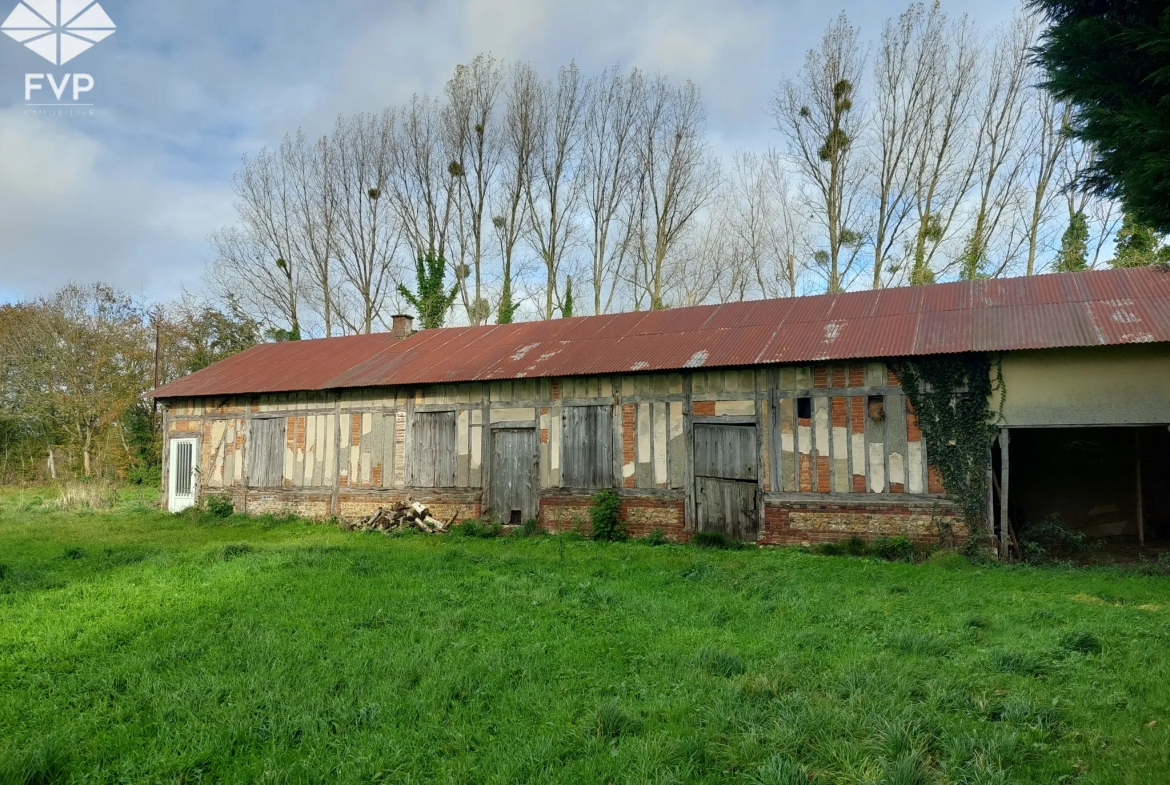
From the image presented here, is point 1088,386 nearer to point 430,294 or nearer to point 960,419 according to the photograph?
point 960,419

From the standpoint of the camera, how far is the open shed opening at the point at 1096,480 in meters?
13.5

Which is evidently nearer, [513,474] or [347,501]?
[513,474]

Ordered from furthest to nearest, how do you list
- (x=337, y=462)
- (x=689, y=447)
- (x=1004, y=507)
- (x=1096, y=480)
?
(x=337, y=462)
(x=1096, y=480)
(x=689, y=447)
(x=1004, y=507)

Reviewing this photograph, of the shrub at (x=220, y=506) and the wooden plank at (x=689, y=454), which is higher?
the wooden plank at (x=689, y=454)

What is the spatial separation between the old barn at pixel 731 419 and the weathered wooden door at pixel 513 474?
0.04 m

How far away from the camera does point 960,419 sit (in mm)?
10805

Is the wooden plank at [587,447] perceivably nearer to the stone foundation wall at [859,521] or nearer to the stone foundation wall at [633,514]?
the stone foundation wall at [633,514]

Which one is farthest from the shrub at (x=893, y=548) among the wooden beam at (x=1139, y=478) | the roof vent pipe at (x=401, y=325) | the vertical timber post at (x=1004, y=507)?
the roof vent pipe at (x=401, y=325)

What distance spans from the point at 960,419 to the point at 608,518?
Result: 6035 mm

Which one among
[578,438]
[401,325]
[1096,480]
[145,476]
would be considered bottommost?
[145,476]

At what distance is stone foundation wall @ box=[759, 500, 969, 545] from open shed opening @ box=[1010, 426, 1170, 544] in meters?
3.16

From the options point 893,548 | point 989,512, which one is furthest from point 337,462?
point 989,512

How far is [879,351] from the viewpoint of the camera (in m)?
11.2

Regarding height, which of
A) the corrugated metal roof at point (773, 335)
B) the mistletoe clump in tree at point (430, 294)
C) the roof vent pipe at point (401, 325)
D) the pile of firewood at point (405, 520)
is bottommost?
the pile of firewood at point (405, 520)
